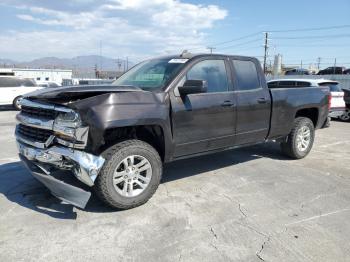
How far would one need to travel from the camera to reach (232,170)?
594 cm

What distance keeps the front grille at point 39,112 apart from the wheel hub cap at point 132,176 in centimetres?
93

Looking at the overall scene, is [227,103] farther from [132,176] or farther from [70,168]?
[70,168]

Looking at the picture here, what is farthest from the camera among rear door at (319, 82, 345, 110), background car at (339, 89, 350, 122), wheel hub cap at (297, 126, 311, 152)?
background car at (339, 89, 350, 122)

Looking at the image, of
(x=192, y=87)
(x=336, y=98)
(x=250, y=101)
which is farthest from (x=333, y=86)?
(x=192, y=87)

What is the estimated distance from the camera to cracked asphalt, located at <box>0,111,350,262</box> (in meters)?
3.27

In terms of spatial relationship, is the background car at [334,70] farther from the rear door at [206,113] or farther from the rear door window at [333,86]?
the rear door at [206,113]

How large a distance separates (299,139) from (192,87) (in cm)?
320

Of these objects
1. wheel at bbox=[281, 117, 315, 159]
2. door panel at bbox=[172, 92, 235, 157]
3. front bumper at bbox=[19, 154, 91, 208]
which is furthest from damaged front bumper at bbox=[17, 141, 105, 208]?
wheel at bbox=[281, 117, 315, 159]

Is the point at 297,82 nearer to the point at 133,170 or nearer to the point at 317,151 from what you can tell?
the point at 317,151

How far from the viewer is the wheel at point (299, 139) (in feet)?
21.4

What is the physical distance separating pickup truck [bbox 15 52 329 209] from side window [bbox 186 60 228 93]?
0.01 metres

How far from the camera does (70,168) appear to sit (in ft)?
12.7

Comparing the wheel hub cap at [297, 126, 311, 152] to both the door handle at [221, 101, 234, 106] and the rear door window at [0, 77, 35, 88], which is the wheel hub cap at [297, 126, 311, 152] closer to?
the door handle at [221, 101, 234, 106]

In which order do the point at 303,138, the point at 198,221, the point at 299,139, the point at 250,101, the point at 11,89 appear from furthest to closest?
1. the point at 11,89
2. the point at 303,138
3. the point at 299,139
4. the point at 250,101
5. the point at 198,221
